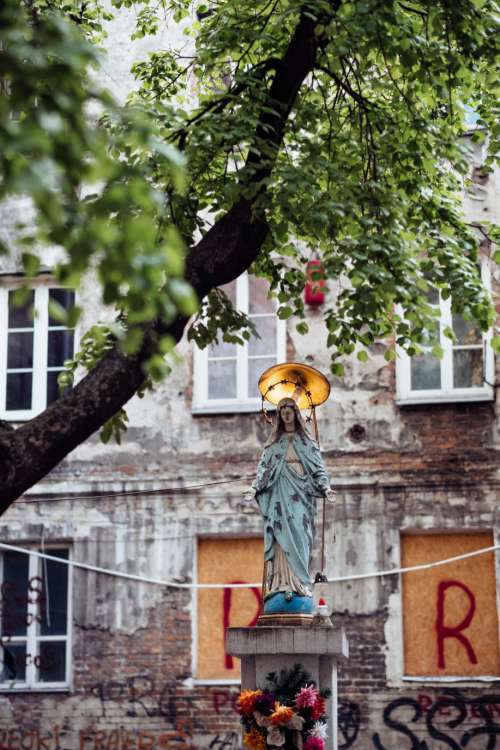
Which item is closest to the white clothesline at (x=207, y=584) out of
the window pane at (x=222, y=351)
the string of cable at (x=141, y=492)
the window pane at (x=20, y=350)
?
the string of cable at (x=141, y=492)

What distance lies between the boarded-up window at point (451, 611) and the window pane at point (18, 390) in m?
5.50

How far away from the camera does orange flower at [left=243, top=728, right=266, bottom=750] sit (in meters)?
11.5

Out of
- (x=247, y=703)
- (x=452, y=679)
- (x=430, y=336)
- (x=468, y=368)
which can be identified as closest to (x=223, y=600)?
(x=452, y=679)

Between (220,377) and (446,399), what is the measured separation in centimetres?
299

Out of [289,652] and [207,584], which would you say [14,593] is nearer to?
[207,584]

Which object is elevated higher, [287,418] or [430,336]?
[430,336]

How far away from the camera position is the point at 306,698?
37.7 feet

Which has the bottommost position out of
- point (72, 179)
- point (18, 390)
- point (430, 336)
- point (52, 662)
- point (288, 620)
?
point (52, 662)

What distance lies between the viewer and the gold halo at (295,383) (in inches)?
520

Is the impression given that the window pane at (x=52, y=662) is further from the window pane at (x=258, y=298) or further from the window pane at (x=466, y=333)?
the window pane at (x=466, y=333)

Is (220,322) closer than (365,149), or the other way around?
(365,149)

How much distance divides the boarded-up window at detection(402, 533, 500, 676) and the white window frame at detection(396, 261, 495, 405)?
1.71 metres

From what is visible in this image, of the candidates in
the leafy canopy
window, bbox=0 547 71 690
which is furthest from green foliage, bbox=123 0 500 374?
window, bbox=0 547 71 690

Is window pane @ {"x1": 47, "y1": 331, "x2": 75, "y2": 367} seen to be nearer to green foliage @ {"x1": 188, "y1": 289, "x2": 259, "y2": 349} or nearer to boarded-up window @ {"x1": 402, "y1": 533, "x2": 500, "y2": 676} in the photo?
boarded-up window @ {"x1": 402, "y1": 533, "x2": 500, "y2": 676}
